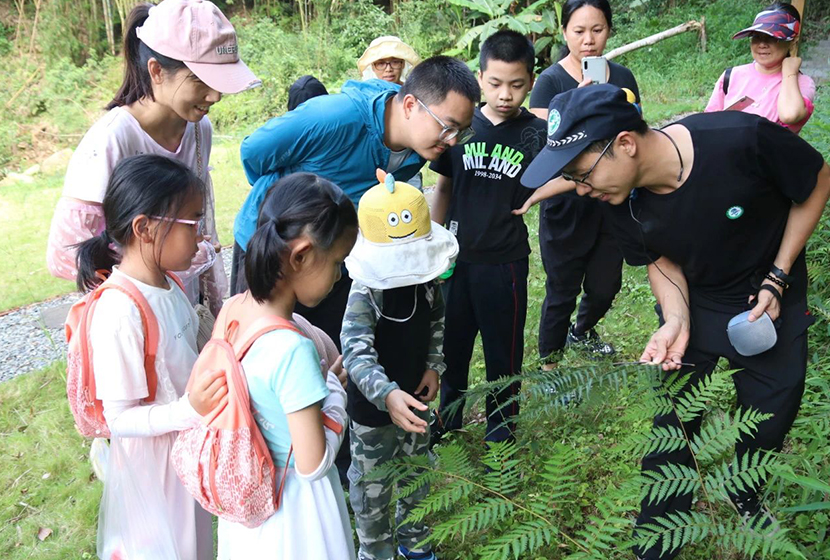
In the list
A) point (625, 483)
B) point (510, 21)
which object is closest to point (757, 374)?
point (625, 483)

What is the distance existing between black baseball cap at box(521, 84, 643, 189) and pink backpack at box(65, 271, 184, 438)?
118cm

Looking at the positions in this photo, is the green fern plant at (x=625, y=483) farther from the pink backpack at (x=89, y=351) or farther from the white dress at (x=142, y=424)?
the pink backpack at (x=89, y=351)

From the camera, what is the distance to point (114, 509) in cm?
199

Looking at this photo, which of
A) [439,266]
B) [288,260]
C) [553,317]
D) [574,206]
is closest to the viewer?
[288,260]

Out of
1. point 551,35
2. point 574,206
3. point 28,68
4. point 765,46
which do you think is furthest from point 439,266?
point 28,68

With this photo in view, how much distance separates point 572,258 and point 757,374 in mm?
1447

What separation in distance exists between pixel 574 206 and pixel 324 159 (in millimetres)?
1422

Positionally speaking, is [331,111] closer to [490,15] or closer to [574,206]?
[574,206]

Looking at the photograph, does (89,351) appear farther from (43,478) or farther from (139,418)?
(43,478)

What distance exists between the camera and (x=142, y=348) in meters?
1.87

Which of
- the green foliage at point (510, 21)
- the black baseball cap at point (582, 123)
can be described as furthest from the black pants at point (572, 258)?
the green foliage at point (510, 21)

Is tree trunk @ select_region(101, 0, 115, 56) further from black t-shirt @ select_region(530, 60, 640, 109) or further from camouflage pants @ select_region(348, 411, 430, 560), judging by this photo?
camouflage pants @ select_region(348, 411, 430, 560)

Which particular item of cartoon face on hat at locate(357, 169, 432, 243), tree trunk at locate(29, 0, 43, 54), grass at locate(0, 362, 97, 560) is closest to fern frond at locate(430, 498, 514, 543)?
cartoon face on hat at locate(357, 169, 432, 243)

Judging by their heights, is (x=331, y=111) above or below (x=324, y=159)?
above
